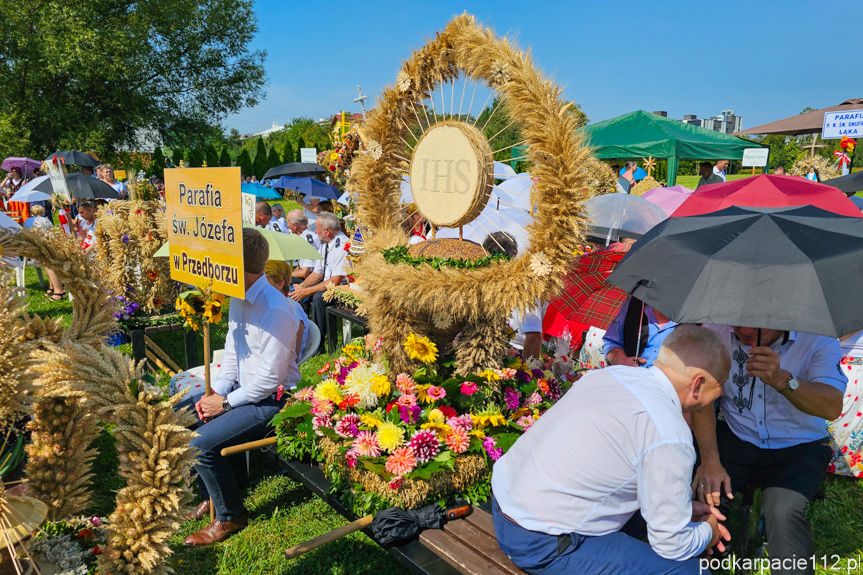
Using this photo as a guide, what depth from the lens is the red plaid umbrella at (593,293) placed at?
330 centimetres

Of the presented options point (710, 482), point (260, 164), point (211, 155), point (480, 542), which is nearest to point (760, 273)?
point (710, 482)

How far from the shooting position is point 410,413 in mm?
2717

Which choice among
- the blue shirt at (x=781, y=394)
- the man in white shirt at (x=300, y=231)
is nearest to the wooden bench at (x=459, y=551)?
the blue shirt at (x=781, y=394)

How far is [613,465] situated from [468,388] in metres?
1.06

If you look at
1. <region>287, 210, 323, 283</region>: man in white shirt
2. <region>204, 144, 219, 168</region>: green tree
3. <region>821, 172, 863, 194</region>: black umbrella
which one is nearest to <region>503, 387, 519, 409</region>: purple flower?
<region>287, 210, 323, 283</region>: man in white shirt

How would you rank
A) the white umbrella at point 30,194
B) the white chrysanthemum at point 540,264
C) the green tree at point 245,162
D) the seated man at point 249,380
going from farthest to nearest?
the green tree at point 245,162 < the white umbrella at point 30,194 < the seated man at point 249,380 < the white chrysanthemum at point 540,264

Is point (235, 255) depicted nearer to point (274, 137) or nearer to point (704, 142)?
point (704, 142)

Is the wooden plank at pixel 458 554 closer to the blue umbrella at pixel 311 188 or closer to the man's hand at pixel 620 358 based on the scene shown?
the man's hand at pixel 620 358

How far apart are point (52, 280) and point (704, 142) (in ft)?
41.3

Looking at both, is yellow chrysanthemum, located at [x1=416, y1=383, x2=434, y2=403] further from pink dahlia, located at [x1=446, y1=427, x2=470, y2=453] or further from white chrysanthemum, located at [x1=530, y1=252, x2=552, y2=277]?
white chrysanthemum, located at [x1=530, y1=252, x2=552, y2=277]

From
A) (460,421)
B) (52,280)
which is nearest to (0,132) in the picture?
(52,280)

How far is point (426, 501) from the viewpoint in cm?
247

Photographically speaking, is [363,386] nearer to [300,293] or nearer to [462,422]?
[462,422]

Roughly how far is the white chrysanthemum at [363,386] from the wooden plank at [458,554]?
29.6 inches
